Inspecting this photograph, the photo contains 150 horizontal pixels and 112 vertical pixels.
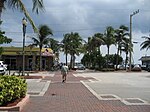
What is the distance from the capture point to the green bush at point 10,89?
40.2ft

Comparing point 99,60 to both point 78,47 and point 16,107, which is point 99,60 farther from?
point 16,107

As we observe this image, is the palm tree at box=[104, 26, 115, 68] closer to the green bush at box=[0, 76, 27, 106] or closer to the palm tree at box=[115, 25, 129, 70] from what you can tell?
the palm tree at box=[115, 25, 129, 70]

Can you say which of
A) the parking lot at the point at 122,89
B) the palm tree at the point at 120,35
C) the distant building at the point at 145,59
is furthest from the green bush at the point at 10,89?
the distant building at the point at 145,59

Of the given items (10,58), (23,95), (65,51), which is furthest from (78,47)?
(23,95)

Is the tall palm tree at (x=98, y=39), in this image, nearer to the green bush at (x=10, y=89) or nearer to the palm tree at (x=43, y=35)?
the palm tree at (x=43, y=35)

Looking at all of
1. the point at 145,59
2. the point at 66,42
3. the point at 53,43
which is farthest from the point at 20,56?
the point at 145,59

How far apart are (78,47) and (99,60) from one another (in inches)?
310

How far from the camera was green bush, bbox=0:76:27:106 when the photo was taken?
1225cm

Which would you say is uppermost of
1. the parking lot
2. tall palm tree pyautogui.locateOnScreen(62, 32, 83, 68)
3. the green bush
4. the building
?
tall palm tree pyautogui.locateOnScreen(62, 32, 83, 68)

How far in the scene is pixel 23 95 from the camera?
48.1 ft

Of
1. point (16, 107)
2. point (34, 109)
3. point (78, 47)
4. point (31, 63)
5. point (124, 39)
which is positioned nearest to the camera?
point (16, 107)

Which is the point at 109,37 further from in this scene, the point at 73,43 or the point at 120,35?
the point at 73,43

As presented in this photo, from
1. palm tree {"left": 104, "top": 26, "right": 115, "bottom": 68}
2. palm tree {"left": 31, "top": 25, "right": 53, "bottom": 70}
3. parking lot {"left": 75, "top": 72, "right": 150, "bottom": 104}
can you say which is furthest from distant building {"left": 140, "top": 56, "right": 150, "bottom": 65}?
parking lot {"left": 75, "top": 72, "right": 150, "bottom": 104}

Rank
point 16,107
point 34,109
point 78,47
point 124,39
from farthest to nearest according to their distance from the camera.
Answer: point 78,47, point 124,39, point 34,109, point 16,107
